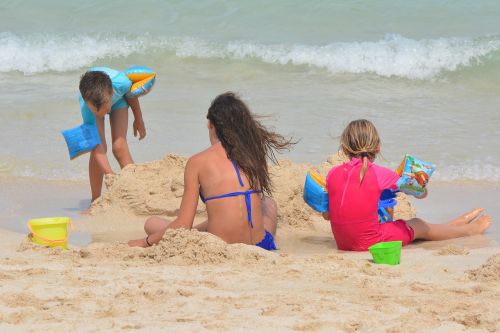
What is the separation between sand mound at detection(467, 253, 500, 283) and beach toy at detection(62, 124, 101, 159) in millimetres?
3435

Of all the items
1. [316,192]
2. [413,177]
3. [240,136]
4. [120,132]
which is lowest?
[316,192]

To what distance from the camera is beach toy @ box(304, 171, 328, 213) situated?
5082 millimetres

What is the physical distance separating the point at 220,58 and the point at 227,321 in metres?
8.76

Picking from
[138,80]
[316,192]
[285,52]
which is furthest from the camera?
[285,52]

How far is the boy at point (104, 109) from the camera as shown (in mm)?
6332

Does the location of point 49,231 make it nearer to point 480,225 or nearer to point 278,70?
point 480,225

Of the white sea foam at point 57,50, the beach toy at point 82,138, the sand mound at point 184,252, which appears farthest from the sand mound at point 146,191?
the white sea foam at point 57,50

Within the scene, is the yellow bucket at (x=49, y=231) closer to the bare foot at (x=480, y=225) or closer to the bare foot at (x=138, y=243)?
the bare foot at (x=138, y=243)

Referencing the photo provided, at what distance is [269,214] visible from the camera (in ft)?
17.3

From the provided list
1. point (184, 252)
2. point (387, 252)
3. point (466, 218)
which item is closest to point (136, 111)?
point (184, 252)

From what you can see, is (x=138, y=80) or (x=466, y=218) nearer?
(x=466, y=218)

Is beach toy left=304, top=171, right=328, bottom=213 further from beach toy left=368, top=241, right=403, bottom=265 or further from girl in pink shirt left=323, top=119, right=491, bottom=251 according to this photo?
beach toy left=368, top=241, right=403, bottom=265

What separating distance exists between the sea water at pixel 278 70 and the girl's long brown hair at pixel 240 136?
2.70m

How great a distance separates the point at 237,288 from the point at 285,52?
27.0 feet
